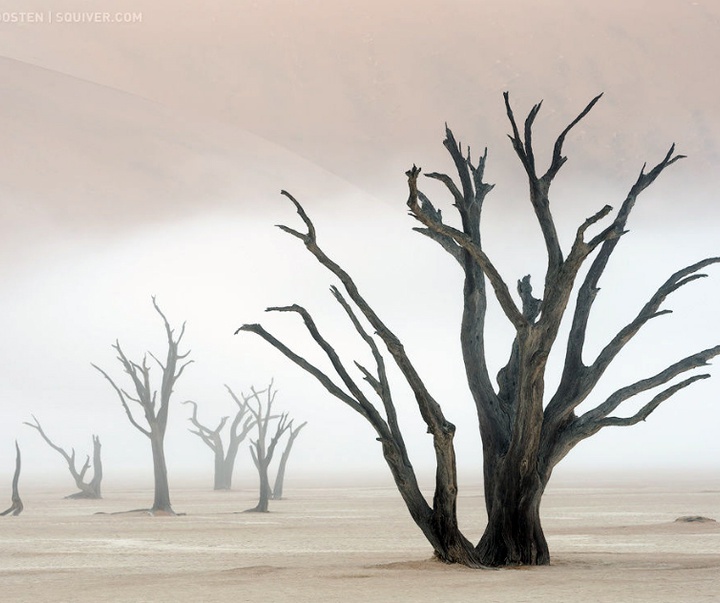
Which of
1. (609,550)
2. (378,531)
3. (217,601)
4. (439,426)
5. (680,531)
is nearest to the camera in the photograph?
Result: (217,601)

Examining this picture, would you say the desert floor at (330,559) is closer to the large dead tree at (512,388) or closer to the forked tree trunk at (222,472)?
the large dead tree at (512,388)

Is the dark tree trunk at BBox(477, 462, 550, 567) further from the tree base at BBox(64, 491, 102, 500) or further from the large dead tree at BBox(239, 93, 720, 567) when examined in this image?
the tree base at BBox(64, 491, 102, 500)

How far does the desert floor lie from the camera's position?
11.0 metres

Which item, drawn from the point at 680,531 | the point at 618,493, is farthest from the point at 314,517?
the point at 618,493

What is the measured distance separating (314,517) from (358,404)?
14.5m

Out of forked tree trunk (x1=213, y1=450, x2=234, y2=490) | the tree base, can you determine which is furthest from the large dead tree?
forked tree trunk (x1=213, y1=450, x2=234, y2=490)

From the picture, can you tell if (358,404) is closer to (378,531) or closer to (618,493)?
(378,531)

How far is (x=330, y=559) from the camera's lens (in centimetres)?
1546

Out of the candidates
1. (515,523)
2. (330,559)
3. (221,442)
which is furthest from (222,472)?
(515,523)

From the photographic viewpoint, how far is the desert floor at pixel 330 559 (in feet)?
35.9

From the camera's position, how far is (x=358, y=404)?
1352cm

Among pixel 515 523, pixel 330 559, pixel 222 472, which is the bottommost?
pixel 330 559

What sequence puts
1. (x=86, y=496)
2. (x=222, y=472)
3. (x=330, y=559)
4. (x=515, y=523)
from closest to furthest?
1. (x=515, y=523)
2. (x=330, y=559)
3. (x=86, y=496)
4. (x=222, y=472)

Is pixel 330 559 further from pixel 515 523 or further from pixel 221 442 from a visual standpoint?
pixel 221 442
